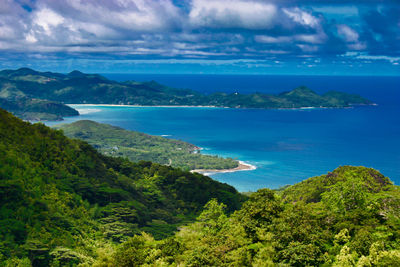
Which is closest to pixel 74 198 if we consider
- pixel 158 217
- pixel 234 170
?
pixel 158 217

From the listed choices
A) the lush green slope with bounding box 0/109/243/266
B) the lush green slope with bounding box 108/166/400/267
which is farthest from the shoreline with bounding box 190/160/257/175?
the lush green slope with bounding box 108/166/400/267

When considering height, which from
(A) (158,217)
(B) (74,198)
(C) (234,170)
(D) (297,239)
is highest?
(D) (297,239)

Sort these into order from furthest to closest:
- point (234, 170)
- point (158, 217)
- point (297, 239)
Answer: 1. point (234, 170)
2. point (158, 217)
3. point (297, 239)

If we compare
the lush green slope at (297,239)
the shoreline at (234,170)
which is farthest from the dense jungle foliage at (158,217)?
the shoreline at (234,170)

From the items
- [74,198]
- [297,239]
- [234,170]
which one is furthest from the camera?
[234,170]

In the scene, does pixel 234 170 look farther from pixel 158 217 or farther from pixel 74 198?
pixel 74 198

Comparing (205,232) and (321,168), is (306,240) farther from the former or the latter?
(321,168)
